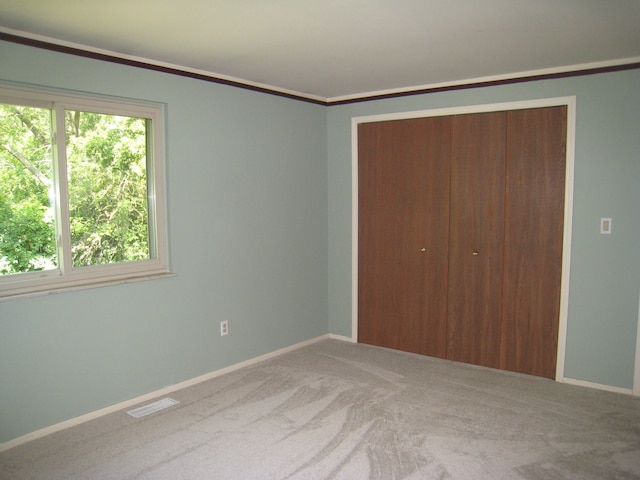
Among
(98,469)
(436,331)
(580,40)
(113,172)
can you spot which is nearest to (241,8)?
(113,172)

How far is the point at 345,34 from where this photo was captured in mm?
2727

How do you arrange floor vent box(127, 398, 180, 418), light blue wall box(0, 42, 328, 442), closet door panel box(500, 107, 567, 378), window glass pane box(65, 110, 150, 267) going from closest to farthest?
light blue wall box(0, 42, 328, 442)
window glass pane box(65, 110, 150, 267)
floor vent box(127, 398, 180, 418)
closet door panel box(500, 107, 567, 378)

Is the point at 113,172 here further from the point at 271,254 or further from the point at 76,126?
the point at 271,254

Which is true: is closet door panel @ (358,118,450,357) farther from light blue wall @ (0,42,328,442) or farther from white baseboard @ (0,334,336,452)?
white baseboard @ (0,334,336,452)

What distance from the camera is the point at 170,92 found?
3428 mm

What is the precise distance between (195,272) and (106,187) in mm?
855

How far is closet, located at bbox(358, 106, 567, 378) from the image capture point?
12.2ft

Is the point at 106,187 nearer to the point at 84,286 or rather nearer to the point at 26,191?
the point at 26,191

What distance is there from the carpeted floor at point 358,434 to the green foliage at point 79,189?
1064 millimetres

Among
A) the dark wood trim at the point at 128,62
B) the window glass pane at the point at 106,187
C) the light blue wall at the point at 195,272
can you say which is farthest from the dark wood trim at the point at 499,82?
the window glass pane at the point at 106,187

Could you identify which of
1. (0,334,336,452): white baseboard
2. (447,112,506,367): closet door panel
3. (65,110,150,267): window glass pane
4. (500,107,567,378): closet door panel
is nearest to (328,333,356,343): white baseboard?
(0,334,336,452): white baseboard

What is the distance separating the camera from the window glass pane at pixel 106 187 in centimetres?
305

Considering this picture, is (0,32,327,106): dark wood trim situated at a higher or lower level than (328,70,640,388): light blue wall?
higher

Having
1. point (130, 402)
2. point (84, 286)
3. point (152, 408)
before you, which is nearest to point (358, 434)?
point (152, 408)
